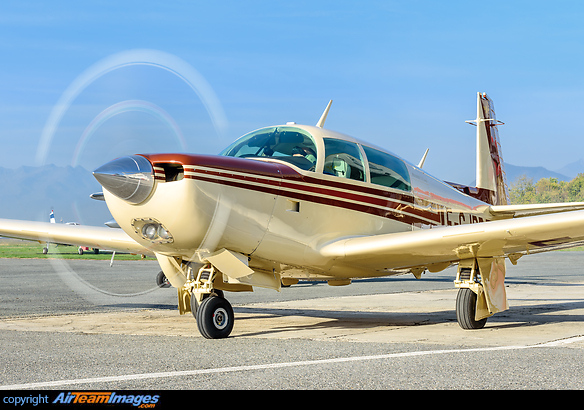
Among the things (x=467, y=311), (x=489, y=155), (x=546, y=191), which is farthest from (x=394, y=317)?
(x=546, y=191)

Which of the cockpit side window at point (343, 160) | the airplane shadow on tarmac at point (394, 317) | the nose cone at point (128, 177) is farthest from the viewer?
the airplane shadow on tarmac at point (394, 317)

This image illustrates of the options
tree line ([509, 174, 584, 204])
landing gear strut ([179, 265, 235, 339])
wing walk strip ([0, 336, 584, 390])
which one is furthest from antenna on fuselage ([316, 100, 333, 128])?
tree line ([509, 174, 584, 204])

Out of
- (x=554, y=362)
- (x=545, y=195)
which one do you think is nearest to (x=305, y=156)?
(x=554, y=362)

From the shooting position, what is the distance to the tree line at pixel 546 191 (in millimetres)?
135375

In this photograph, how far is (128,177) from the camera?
256 inches

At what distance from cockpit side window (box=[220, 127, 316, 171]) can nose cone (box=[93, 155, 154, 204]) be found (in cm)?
174

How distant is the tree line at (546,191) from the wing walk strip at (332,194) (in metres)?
133

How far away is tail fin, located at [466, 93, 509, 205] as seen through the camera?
43.4ft

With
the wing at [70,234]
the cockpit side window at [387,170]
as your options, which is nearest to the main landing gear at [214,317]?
the wing at [70,234]

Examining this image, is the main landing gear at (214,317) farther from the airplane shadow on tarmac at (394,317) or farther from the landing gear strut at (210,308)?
the airplane shadow on tarmac at (394,317)

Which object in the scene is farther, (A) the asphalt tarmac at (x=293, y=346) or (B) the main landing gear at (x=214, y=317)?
(B) the main landing gear at (x=214, y=317)

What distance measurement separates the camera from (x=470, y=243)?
802cm

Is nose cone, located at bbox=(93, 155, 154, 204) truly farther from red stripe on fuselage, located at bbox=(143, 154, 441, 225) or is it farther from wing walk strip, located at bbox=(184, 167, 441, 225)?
wing walk strip, located at bbox=(184, 167, 441, 225)
